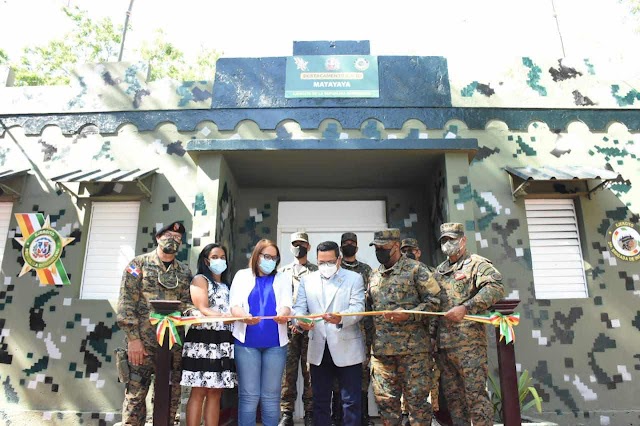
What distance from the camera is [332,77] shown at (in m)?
6.41

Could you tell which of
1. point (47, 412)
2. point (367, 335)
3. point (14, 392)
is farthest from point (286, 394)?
point (14, 392)

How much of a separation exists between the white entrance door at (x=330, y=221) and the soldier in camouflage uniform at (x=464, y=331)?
8.36ft

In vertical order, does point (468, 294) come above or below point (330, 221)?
below

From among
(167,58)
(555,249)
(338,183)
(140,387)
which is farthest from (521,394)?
(167,58)

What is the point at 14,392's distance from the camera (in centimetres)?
568

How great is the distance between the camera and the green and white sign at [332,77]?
636 cm

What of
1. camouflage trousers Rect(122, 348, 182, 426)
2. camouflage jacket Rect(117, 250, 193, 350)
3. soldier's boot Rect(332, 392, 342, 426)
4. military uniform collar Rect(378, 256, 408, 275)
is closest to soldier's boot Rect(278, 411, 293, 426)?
soldier's boot Rect(332, 392, 342, 426)

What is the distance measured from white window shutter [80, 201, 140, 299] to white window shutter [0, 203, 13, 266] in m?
1.25

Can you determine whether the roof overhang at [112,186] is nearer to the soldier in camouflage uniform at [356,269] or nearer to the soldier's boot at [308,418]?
the soldier in camouflage uniform at [356,269]

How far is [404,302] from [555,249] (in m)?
3.48

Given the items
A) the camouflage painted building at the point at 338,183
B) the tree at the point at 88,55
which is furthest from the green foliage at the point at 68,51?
the camouflage painted building at the point at 338,183

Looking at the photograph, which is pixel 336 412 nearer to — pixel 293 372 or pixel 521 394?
pixel 293 372

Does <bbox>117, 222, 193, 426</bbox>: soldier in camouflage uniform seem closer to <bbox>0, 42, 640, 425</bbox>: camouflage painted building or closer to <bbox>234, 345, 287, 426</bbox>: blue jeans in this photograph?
<bbox>234, 345, 287, 426</bbox>: blue jeans

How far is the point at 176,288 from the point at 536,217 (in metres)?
4.90
